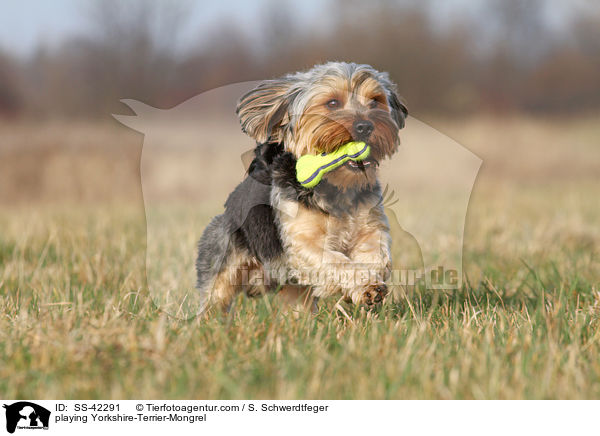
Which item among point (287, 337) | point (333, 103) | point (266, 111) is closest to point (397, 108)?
point (333, 103)

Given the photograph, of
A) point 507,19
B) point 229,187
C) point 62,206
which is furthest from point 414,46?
point 229,187

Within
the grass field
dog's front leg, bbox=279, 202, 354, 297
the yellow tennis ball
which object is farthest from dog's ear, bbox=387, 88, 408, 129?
the grass field

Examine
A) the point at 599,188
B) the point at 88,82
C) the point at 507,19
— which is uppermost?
the point at 507,19

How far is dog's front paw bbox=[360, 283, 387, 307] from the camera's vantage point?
12.1 ft

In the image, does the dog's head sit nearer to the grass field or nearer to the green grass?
the grass field

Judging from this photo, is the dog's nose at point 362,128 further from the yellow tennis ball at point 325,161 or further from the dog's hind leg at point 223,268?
the dog's hind leg at point 223,268

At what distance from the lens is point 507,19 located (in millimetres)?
26922

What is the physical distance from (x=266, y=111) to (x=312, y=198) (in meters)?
0.66

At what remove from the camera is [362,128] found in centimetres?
373

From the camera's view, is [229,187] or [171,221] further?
[171,221]
